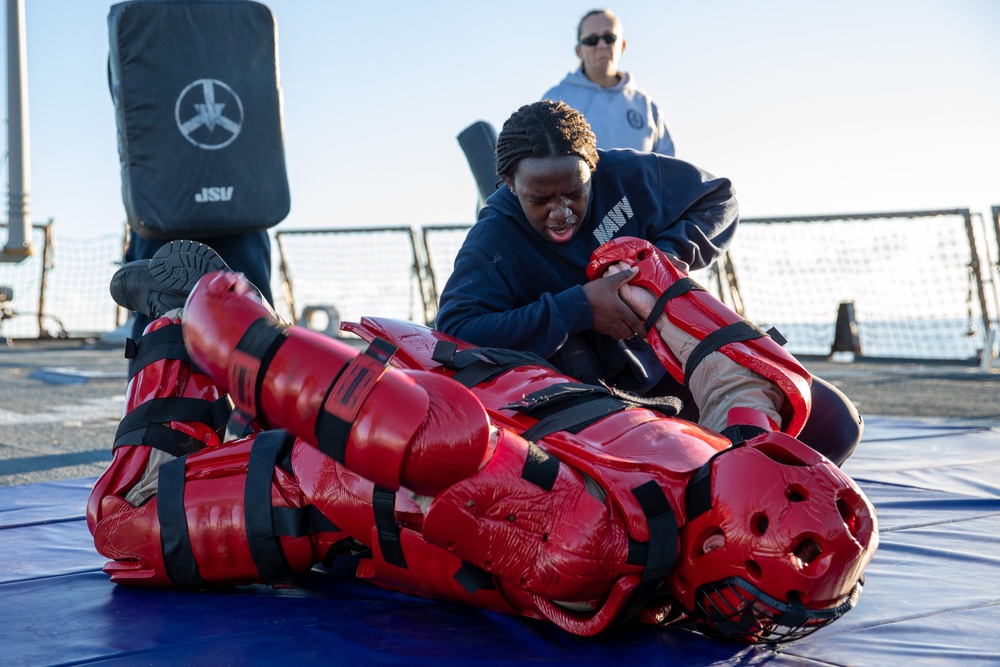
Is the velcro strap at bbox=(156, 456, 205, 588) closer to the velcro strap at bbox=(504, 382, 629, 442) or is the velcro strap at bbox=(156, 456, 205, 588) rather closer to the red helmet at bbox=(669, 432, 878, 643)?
the velcro strap at bbox=(504, 382, 629, 442)

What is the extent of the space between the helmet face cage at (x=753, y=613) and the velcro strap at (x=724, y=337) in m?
0.58

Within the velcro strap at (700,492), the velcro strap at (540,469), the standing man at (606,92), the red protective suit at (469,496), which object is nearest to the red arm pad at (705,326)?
the red protective suit at (469,496)

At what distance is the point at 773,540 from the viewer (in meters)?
1.51

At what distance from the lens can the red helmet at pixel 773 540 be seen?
4.96 ft

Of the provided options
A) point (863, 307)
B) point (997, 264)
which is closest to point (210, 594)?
point (997, 264)

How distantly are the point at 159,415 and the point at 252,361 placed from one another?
3.01 ft

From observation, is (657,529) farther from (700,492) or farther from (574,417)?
(574,417)

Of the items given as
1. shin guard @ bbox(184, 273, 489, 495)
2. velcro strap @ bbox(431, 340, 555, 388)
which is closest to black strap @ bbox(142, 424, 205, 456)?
velcro strap @ bbox(431, 340, 555, 388)

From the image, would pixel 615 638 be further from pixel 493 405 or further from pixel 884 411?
pixel 884 411

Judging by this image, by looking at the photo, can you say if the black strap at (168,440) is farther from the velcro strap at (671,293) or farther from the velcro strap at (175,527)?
the velcro strap at (671,293)

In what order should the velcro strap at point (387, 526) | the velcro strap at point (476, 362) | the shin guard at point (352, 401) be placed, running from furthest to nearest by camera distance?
the velcro strap at point (476, 362) → the velcro strap at point (387, 526) → the shin guard at point (352, 401)

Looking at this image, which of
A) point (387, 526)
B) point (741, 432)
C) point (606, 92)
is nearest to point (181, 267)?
point (387, 526)

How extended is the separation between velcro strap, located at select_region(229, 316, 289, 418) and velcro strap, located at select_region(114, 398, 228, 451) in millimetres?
844

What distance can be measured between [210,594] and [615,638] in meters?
0.87
